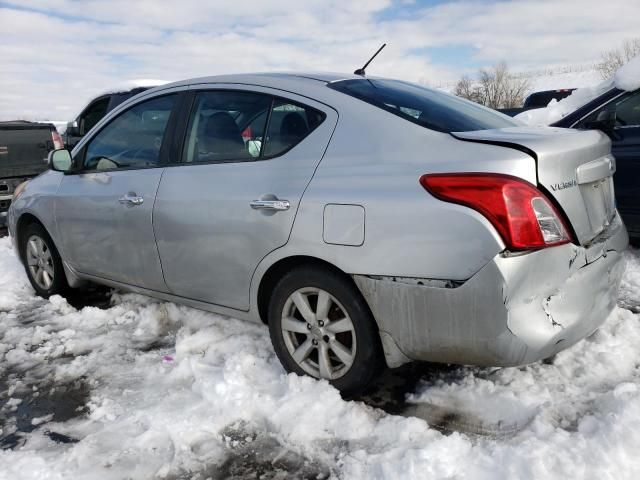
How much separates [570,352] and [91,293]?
150 inches

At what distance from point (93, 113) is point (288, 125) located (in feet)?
26.1

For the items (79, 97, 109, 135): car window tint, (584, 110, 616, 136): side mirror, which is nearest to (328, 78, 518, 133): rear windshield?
(584, 110, 616, 136): side mirror

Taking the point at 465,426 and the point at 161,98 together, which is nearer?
the point at 465,426

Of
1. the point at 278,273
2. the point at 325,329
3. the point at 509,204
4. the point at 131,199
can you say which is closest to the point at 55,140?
the point at 131,199

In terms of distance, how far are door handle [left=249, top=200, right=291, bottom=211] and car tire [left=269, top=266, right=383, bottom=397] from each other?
0.33 m

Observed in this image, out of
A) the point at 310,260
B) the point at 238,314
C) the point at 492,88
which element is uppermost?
the point at 492,88

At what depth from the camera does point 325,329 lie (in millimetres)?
2666

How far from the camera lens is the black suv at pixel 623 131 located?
4.45 meters

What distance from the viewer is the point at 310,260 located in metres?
2.65

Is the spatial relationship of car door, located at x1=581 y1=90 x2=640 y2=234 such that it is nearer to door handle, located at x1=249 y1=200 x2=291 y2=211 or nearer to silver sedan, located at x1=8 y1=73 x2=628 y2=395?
silver sedan, located at x1=8 y1=73 x2=628 y2=395

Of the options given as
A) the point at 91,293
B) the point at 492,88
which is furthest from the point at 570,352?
the point at 492,88

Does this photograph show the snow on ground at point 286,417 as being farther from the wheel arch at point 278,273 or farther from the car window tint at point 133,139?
the car window tint at point 133,139

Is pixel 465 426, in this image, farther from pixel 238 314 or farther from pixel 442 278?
pixel 238 314

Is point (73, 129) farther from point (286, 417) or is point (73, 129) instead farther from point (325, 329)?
point (286, 417)
